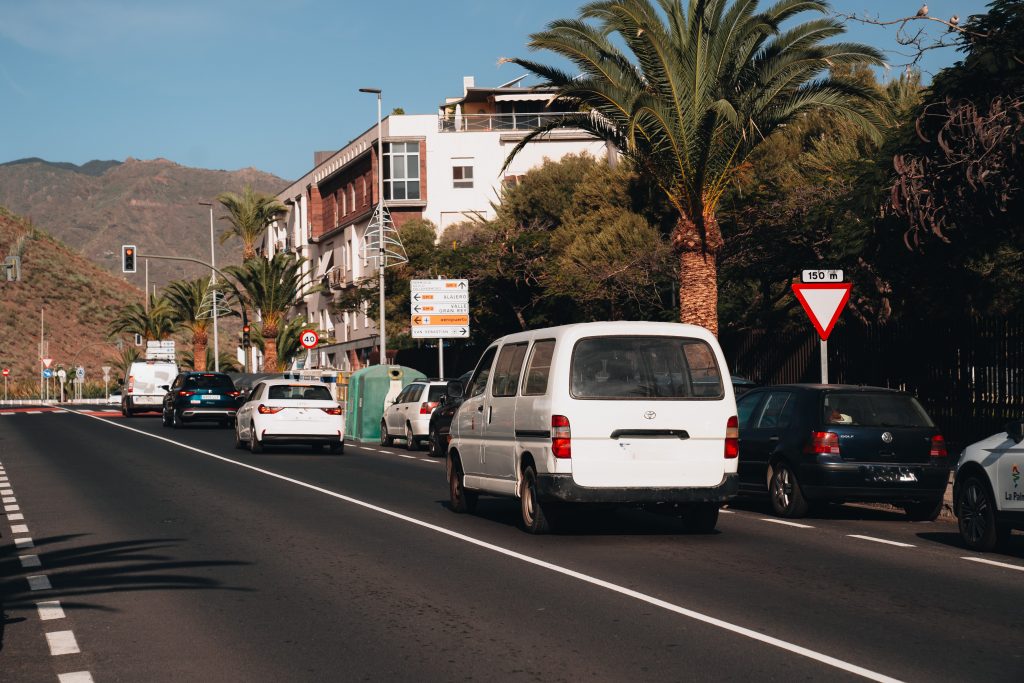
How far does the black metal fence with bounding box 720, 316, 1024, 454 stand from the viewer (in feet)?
67.7

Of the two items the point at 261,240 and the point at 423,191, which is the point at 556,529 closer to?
the point at 423,191

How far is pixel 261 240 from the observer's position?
107875 mm

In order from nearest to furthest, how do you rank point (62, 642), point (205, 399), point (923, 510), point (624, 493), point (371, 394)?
point (62, 642) < point (624, 493) < point (923, 510) < point (371, 394) < point (205, 399)

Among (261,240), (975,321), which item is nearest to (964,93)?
(975,321)

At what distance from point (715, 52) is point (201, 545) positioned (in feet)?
51.2

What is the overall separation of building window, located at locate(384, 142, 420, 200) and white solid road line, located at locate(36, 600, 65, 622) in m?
60.1

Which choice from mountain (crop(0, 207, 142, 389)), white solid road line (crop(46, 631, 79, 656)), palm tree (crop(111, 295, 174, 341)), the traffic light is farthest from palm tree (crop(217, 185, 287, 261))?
white solid road line (crop(46, 631, 79, 656))

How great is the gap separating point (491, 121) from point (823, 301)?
54.5 m

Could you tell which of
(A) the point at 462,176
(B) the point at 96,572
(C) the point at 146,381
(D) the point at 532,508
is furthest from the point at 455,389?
(A) the point at 462,176

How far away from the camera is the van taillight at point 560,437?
512 inches

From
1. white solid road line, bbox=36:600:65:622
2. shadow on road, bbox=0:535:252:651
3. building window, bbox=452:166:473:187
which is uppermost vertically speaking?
building window, bbox=452:166:473:187

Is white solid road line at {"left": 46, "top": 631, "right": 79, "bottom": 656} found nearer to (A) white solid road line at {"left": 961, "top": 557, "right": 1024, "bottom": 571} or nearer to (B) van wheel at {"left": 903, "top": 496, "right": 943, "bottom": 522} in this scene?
(A) white solid road line at {"left": 961, "top": 557, "right": 1024, "bottom": 571}

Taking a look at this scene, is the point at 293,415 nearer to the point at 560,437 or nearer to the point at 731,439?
the point at 560,437

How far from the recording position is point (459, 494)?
16.2m
